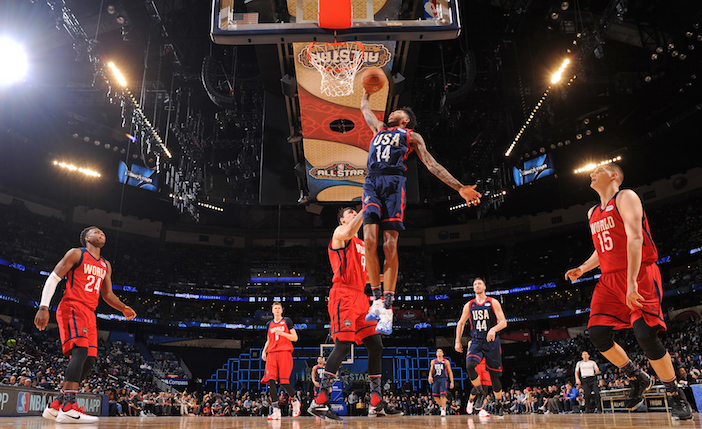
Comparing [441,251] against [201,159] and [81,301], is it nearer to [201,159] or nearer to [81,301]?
[201,159]

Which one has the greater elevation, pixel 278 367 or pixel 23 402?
pixel 278 367

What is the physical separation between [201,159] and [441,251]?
20.0m

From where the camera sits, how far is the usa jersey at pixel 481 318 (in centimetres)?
793

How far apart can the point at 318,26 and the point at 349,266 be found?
2.66 metres

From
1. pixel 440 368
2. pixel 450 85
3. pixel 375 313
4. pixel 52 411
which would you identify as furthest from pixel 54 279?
pixel 450 85

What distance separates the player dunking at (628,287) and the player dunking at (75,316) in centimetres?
506

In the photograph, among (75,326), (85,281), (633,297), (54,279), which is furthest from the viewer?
(85,281)

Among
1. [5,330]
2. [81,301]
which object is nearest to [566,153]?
[81,301]

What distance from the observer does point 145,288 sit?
29.0 meters

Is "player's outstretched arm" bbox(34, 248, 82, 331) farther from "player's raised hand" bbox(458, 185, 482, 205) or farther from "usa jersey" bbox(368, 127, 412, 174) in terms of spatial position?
"player's raised hand" bbox(458, 185, 482, 205)

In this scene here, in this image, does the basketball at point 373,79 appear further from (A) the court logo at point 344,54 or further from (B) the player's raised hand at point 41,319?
(B) the player's raised hand at point 41,319

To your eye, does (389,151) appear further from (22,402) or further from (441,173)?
(22,402)

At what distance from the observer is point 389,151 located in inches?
181

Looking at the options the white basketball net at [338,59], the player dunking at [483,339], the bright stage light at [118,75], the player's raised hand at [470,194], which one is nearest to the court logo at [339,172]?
the white basketball net at [338,59]
